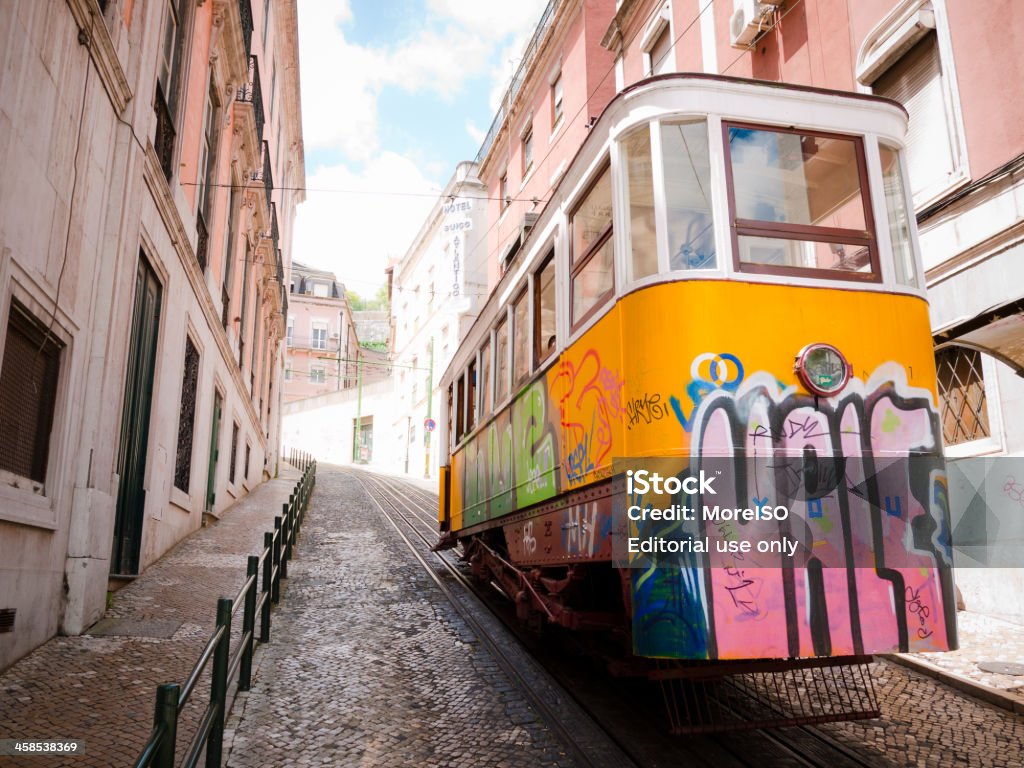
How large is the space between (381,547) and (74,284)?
6994 mm

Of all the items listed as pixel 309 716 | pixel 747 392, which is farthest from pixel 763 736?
pixel 309 716

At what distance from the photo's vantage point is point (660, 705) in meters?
4.92

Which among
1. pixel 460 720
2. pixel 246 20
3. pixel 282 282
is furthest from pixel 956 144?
pixel 282 282

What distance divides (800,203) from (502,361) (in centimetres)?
332

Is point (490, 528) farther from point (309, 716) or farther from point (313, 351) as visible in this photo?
point (313, 351)

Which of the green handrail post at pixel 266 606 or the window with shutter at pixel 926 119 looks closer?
the green handrail post at pixel 266 606

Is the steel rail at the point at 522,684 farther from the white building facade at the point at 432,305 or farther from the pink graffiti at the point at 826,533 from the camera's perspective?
the white building facade at the point at 432,305

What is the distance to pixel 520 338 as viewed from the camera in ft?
21.0

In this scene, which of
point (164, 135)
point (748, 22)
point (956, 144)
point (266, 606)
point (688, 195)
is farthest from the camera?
point (748, 22)

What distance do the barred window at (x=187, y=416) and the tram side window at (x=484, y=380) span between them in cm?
469

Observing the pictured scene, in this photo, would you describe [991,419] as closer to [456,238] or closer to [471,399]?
Result: [471,399]

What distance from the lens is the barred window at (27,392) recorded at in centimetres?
473

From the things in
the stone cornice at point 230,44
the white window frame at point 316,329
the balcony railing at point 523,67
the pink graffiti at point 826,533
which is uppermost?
the white window frame at point 316,329

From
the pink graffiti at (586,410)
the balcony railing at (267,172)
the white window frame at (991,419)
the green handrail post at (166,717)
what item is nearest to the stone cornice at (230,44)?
the balcony railing at (267,172)
